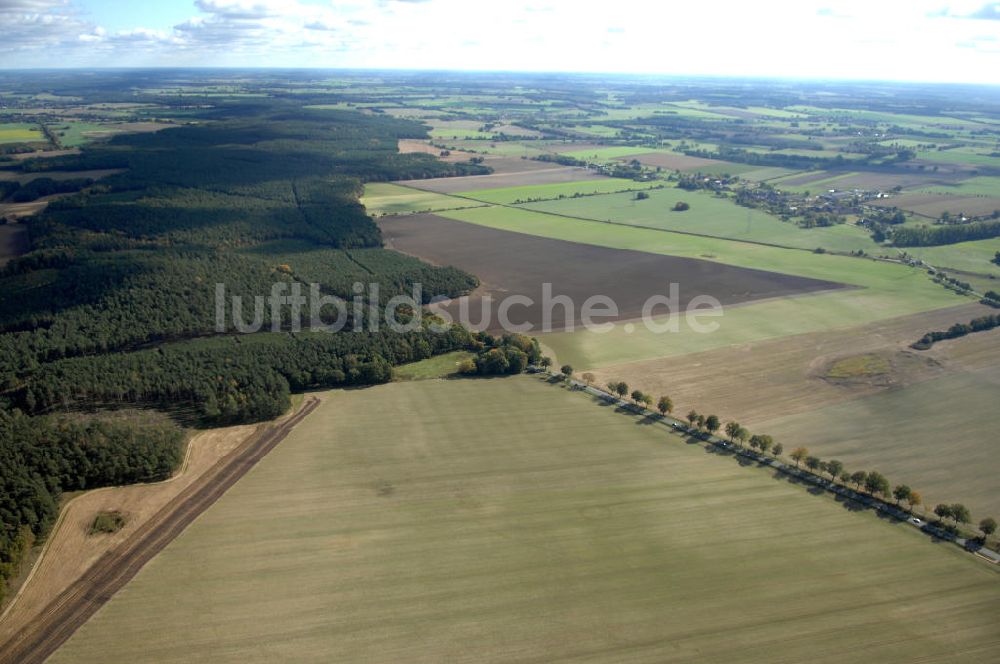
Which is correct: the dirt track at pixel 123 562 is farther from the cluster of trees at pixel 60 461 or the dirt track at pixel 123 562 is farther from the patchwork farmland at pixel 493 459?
the cluster of trees at pixel 60 461

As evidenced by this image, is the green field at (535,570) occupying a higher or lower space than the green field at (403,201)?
lower

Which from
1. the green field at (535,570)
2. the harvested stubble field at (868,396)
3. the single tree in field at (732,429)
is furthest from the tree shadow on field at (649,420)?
the single tree in field at (732,429)

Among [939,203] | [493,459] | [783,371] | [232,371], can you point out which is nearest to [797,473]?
[783,371]

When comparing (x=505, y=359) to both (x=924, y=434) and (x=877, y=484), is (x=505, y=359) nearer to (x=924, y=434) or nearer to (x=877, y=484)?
(x=877, y=484)

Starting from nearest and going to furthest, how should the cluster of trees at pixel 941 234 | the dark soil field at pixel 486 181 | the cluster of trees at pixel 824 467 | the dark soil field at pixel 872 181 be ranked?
1. the cluster of trees at pixel 824 467
2. the cluster of trees at pixel 941 234
3. the dark soil field at pixel 486 181
4. the dark soil field at pixel 872 181

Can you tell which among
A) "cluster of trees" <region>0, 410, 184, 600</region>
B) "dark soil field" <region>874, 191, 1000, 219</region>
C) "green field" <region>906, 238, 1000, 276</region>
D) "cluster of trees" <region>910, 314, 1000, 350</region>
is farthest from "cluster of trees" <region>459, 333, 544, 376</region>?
"dark soil field" <region>874, 191, 1000, 219</region>
